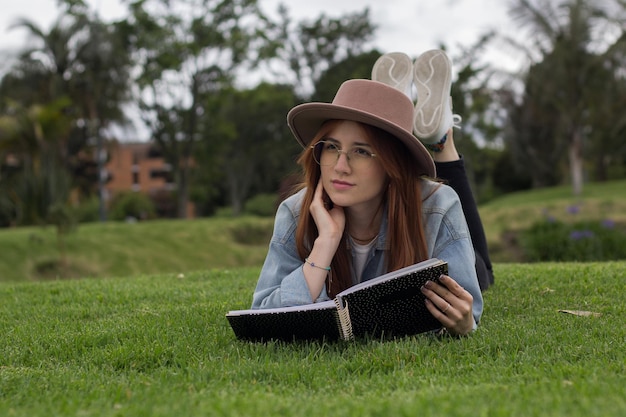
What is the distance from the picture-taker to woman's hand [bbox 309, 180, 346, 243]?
306cm

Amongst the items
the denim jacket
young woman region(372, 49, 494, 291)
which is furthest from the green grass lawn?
young woman region(372, 49, 494, 291)

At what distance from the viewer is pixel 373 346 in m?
2.91

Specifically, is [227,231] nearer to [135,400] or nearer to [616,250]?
[616,250]

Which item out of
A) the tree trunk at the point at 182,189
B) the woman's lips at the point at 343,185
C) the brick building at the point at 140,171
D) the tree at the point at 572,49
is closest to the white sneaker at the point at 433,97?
the woman's lips at the point at 343,185

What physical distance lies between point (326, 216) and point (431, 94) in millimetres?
1972

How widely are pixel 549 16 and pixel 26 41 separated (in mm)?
18129

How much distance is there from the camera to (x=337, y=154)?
3.14m

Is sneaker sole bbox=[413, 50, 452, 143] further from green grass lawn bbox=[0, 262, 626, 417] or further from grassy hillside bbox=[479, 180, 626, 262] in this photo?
grassy hillside bbox=[479, 180, 626, 262]

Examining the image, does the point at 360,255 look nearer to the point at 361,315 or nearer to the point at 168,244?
the point at 361,315

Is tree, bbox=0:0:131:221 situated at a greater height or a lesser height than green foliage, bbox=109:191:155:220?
greater

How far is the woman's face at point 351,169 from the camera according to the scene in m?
3.10

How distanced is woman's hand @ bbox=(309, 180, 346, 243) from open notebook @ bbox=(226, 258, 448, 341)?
1.14 ft

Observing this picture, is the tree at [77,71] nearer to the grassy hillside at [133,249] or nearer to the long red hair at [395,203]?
the grassy hillside at [133,249]

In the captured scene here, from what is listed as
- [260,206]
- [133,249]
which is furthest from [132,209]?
[133,249]
